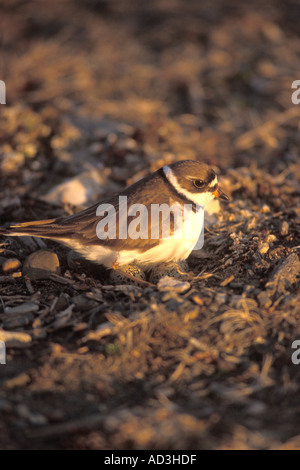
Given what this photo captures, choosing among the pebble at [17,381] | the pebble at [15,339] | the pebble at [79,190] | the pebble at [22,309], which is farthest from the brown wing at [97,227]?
the pebble at [17,381]

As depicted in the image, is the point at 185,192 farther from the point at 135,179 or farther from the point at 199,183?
the point at 135,179

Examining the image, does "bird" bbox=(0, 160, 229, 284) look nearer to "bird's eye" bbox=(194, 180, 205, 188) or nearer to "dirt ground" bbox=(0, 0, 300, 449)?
"bird's eye" bbox=(194, 180, 205, 188)

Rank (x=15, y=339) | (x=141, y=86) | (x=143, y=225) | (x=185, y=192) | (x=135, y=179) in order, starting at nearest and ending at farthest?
(x=15, y=339)
(x=143, y=225)
(x=185, y=192)
(x=135, y=179)
(x=141, y=86)

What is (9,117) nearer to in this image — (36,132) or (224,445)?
(36,132)

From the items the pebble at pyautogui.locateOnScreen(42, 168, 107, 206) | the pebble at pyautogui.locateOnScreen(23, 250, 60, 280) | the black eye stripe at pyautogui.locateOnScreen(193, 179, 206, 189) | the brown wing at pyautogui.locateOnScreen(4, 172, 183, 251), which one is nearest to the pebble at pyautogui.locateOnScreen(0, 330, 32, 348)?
the pebble at pyautogui.locateOnScreen(23, 250, 60, 280)

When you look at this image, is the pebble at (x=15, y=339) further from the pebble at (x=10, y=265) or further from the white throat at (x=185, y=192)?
the white throat at (x=185, y=192)

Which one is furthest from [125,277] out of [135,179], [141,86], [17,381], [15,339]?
[141,86]

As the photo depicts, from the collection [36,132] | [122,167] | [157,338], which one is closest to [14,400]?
[157,338]
